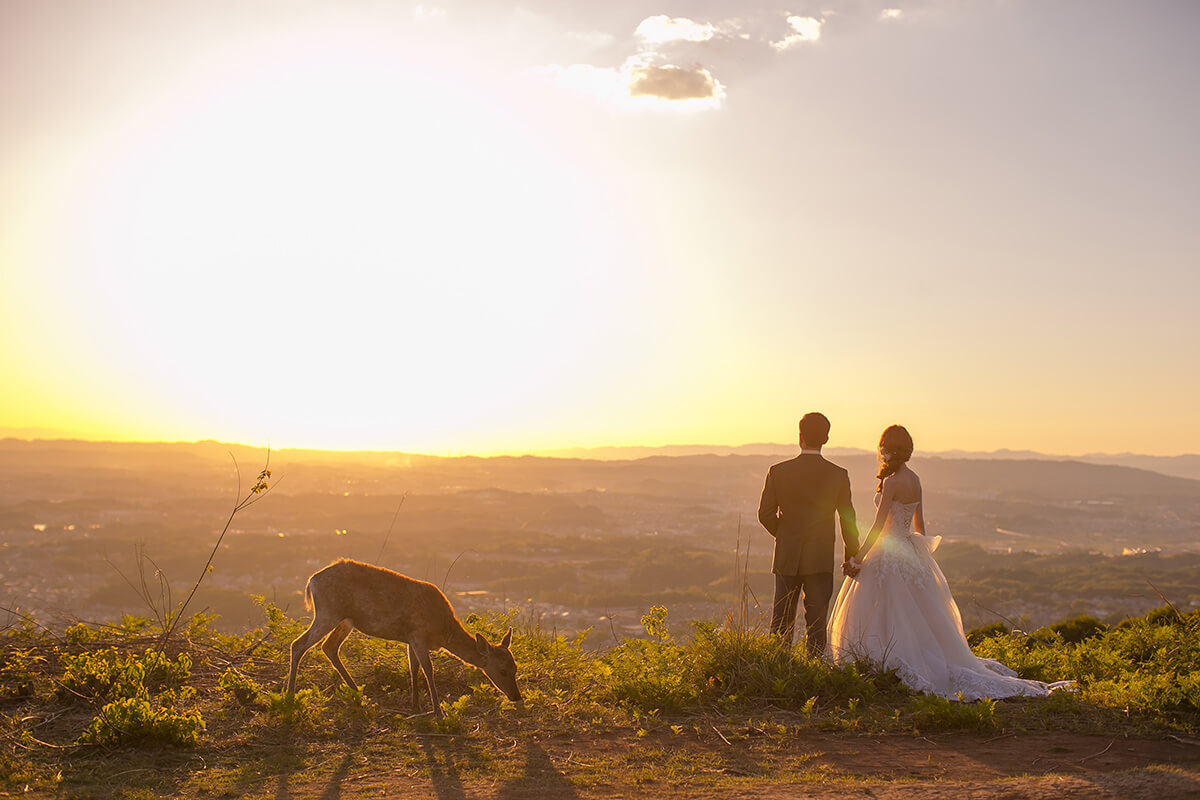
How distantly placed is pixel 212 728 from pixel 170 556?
256 ft

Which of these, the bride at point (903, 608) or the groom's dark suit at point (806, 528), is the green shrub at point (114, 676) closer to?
the groom's dark suit at point (806, 528)

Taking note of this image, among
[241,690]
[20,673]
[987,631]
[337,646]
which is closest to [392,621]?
[337,646]

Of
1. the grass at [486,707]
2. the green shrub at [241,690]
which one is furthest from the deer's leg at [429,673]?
the green shrub at [241,690]

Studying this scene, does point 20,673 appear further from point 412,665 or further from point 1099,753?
point 1099,753

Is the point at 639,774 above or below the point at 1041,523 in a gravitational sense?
above

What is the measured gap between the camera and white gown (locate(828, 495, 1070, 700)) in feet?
27.0

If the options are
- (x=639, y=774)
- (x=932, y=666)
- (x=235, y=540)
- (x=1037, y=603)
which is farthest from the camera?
(x=235, y=540)

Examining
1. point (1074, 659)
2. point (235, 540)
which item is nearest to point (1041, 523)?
point (235, 540)

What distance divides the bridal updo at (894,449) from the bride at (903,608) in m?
0.01

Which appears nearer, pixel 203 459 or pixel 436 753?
pixel 436 753

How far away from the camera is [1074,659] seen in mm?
9156

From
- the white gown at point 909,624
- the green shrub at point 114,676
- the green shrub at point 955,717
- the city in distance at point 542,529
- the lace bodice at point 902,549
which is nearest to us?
the green shrub at point 955,717

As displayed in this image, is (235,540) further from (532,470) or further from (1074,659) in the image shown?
(532,470)

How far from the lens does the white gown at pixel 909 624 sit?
8.23 meters
